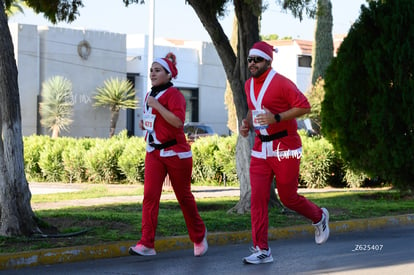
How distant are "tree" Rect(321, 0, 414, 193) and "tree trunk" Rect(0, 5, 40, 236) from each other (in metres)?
7.61

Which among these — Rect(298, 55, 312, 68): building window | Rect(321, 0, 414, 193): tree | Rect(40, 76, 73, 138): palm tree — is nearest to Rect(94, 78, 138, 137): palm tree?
Rect(40, 76, 73, 138): palm tree

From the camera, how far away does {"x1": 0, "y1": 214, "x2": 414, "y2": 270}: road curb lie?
8.94 meters

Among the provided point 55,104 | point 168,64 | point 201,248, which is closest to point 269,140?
point 168,64

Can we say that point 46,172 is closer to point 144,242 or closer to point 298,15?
point 298,15

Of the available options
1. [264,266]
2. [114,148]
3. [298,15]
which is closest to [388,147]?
[298,15]

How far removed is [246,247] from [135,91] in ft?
122

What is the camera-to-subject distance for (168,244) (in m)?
10.3

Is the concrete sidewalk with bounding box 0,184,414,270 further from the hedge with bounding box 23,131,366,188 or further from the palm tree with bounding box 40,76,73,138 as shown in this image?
the palm tree with bounding box 40,76,73,138

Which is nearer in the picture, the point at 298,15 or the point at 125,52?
the point at 298,15

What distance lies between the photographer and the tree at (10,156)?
33.0ft

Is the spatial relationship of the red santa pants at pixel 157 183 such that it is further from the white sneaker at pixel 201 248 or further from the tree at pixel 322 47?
the tree at pixel 322 47

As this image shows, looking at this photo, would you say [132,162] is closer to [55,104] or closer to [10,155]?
[10,155]

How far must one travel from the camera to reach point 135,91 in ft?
156

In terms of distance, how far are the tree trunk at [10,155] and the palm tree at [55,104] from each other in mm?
32709
